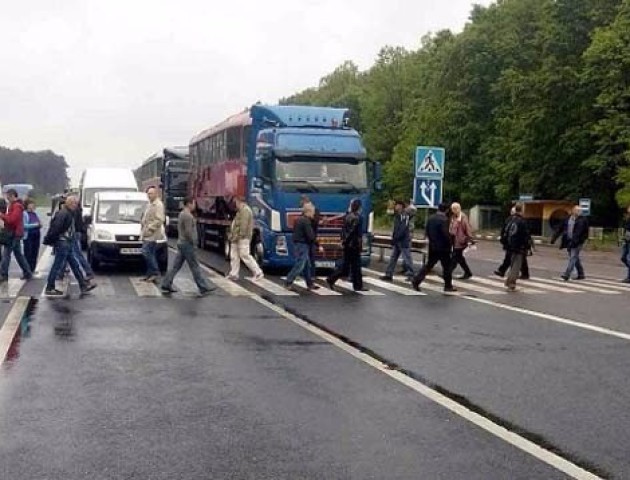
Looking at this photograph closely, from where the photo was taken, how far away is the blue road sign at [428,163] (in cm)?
2355

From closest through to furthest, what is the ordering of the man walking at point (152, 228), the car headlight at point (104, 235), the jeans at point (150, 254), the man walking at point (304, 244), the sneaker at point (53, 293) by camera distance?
1. the sneaker at point (53, 293)
2. the man walking at point (304, 244)
3. the man walking at point (152, 228)
4. the jeans at point (150, 254)
5. the car headlight at point (104, 235)

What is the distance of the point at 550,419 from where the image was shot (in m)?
7.80

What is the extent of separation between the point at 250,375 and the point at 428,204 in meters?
14.4

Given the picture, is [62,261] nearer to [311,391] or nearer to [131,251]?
[131,251]

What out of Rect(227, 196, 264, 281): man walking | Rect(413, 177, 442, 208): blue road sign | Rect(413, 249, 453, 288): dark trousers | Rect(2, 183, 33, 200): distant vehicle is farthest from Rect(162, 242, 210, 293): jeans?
Rect(413, 177, 442, 208): blue road sign

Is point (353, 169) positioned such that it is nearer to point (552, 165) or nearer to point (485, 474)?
point (485, 474)

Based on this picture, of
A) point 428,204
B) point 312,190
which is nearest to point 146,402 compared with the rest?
point 312,190

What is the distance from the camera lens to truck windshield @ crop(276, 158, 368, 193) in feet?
72.8

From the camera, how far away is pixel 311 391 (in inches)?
344

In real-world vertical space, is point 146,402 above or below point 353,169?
below

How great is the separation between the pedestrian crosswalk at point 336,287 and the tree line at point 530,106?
82.8 ft

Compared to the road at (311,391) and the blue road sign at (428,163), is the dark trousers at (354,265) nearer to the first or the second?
the road at (311,391)

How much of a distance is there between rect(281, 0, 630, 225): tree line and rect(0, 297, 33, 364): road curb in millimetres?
34804

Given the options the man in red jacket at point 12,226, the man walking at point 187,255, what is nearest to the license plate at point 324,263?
the man walking at point 187,255
